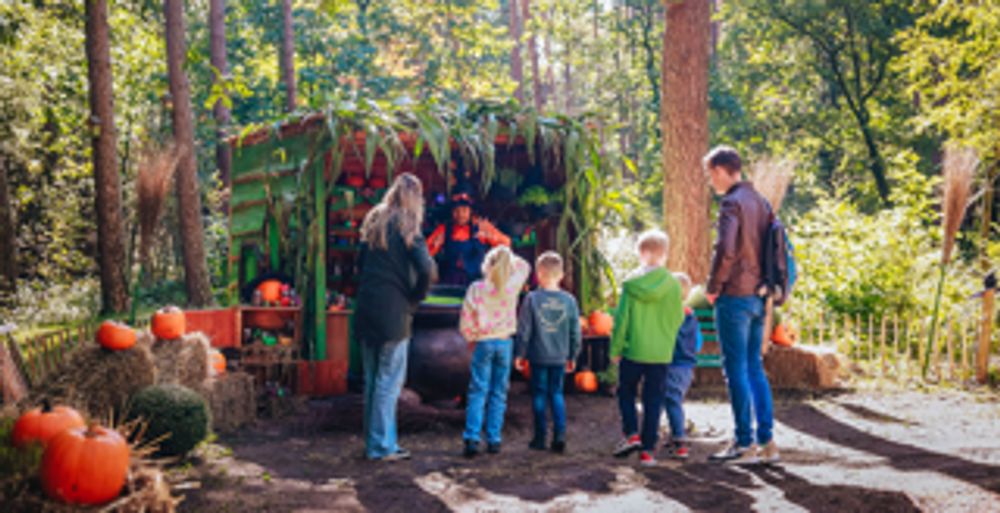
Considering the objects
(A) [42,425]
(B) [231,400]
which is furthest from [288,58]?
(A) [42,425]

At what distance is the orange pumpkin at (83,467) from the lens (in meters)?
3.19

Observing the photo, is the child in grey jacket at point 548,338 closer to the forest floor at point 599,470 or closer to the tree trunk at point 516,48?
the forest floor at point 599,470

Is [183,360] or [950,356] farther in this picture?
[950,356]

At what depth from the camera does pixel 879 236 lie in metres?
12.7

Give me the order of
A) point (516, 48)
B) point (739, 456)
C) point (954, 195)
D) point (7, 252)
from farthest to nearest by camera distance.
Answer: point (516, 48) → point (7, 252) → point (954, 195) → point (739, 456)

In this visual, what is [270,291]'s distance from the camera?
815 cm

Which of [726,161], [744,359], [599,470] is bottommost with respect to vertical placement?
[599,470]

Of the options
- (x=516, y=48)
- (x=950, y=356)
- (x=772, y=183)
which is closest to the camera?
(x=950, y=356)

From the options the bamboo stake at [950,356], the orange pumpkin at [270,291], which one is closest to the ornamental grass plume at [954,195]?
the bamboo stake at [950,356]

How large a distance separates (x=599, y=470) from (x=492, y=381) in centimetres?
110

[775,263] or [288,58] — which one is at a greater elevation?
[288,58]

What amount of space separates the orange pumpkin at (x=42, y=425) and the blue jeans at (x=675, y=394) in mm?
3763

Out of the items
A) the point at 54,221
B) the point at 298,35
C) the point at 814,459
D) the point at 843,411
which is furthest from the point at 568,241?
the point at 298,35

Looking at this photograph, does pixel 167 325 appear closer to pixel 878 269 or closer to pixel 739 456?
pixel 739 456
